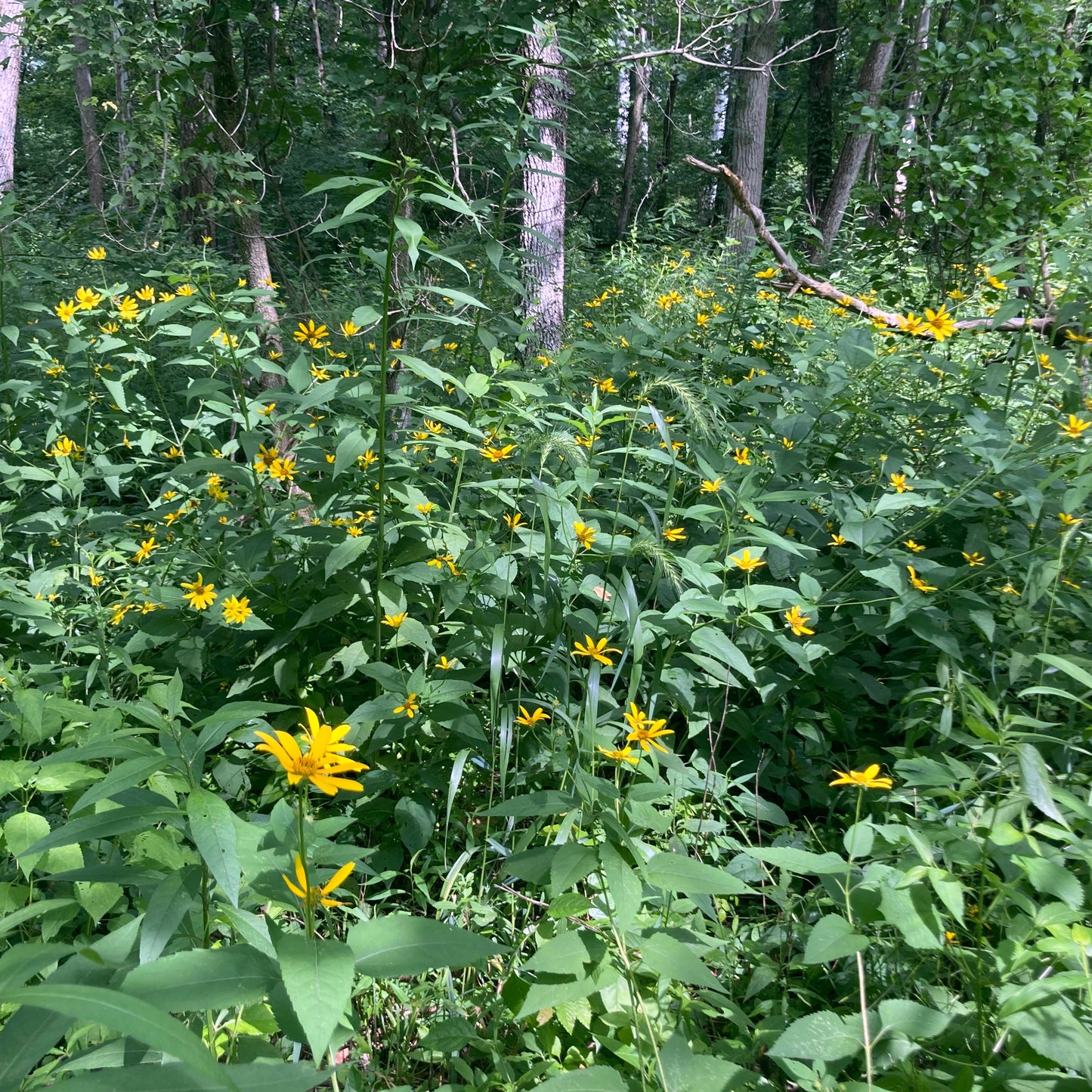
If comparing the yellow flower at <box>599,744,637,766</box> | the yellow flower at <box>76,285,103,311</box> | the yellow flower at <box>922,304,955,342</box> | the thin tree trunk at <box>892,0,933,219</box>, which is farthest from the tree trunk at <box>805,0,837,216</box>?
the yellow flower at <box>599,744,637,766</box>

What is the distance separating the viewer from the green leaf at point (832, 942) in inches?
39.5

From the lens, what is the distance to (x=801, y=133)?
19.2 metres

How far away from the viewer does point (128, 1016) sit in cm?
49

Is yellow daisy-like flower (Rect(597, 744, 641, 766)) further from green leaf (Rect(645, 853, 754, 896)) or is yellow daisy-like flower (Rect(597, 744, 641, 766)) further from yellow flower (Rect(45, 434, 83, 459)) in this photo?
yellow flower (Rect(45, 434, 83, 459))

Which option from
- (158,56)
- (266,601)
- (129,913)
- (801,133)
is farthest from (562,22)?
(801,133)

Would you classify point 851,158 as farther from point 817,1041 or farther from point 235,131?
point 817,1041

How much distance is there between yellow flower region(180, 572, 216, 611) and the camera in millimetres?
1836

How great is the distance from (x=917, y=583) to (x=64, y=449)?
2.43 m

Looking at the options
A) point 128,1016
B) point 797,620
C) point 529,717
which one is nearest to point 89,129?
point 529,717

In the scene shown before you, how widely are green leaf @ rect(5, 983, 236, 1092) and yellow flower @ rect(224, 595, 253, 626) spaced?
1.28 meters

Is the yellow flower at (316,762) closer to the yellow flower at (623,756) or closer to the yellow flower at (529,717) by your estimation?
the yellow flower at (623,756)

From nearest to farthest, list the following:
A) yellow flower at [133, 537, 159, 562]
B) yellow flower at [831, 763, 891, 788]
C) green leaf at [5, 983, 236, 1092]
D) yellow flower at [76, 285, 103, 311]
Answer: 1. green leaf at [5, 983, 236, 1092]
2. yellow flower at [831, 763, 891, 788]
3. yellow flower at [133, 537, 159, 562]
4. yellow flower at [76, 285, 103, 311]

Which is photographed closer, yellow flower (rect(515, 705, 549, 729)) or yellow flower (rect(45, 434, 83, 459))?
yellow flower (rect(515, 705, 549, 729))

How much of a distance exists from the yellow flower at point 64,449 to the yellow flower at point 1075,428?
2.78m
